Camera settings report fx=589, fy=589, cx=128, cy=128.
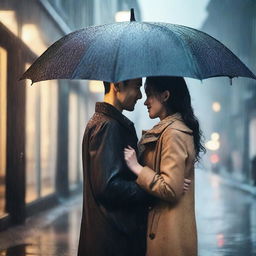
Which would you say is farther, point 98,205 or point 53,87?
point 53,87

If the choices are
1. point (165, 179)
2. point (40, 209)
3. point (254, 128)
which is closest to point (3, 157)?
point (40, 209)

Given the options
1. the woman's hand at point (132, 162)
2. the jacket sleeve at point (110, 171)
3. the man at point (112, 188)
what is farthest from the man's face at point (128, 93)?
the woman's hand at point (132, 162)

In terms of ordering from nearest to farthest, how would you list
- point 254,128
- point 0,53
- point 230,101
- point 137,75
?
point 137,75
point 0,53
point 254,128
point 230,101

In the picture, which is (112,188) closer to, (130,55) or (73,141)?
(130,55)

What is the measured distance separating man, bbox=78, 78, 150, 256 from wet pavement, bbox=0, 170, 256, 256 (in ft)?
14.7

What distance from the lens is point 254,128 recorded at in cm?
3259

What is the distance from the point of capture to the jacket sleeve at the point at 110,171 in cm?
342

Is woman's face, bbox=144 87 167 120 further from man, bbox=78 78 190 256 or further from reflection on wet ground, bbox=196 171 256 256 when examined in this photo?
reflection on wet ground, bbox=196 171 256 256

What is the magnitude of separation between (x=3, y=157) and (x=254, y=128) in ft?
77.3

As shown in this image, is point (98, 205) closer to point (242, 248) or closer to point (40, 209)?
point (242, 248)

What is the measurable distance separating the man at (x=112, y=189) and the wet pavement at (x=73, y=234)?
4.47 metres

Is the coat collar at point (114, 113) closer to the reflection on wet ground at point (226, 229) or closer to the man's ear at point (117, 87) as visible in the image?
the man's ear at point (117, 87)

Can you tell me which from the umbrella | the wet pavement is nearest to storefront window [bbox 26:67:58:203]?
the wet pavement

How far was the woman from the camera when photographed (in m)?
3.53
